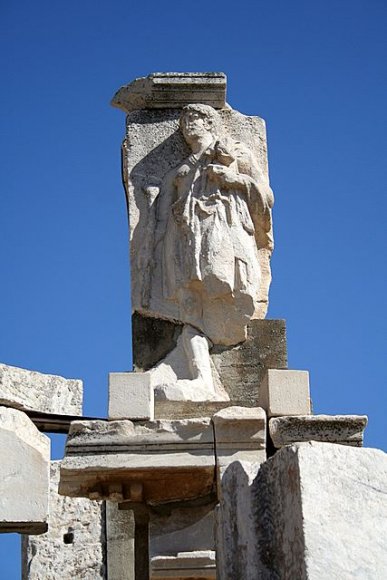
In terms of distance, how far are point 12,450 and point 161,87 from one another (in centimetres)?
505

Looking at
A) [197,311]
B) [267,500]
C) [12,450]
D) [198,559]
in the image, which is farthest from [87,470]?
[267,500]

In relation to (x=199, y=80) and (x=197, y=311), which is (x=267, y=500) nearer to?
(x=197, y=311)

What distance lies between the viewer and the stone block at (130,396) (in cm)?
827

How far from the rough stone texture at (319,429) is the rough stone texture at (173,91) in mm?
3155

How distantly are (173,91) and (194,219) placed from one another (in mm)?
1315

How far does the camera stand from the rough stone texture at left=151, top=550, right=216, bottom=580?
851cm

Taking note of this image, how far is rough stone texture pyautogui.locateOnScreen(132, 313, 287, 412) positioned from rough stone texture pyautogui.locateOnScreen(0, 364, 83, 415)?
16.1 ft

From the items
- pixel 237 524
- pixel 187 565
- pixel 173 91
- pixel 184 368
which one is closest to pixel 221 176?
pixel 173 91

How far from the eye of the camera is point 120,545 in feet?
45.6

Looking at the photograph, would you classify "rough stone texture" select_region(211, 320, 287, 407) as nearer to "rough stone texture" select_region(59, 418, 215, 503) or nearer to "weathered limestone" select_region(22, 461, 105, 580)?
"rough stone texture" select_region(59, 418, 215, 503)

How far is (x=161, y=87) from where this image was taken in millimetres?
10102

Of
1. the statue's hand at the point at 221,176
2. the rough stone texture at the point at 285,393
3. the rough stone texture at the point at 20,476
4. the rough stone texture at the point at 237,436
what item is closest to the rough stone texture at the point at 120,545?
the statue's hand at the point at 221,176

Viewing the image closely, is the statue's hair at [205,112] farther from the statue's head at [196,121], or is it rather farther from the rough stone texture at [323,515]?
the rough stone texture at [323,515]

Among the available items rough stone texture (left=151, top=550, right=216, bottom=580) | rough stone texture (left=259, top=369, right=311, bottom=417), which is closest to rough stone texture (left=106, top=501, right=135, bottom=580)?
rough stone texture (left=151, top=550, right=216, bottom=580)
